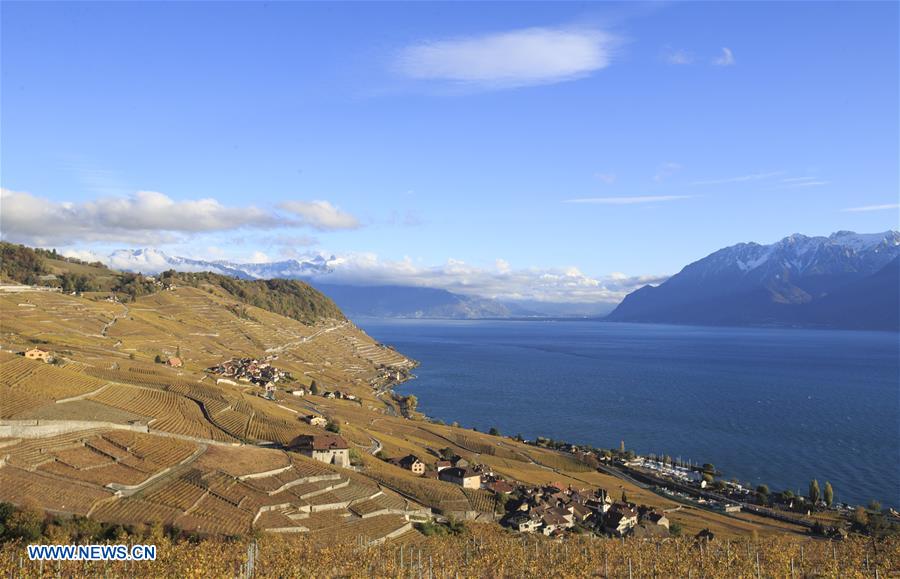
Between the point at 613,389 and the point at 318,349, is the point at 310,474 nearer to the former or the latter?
the point at 613,389

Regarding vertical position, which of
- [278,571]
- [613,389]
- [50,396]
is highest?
[50,396]

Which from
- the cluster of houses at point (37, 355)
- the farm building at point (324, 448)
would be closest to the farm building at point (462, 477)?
the farm building at point (324, 448)

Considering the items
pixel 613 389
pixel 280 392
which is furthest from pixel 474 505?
pixel 613 389

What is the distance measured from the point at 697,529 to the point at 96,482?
2076 inches

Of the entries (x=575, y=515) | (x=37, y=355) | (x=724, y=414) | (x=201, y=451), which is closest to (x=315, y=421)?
(x=201, y=451)

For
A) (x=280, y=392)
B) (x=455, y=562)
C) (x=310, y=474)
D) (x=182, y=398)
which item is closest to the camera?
(x=455, y=562)

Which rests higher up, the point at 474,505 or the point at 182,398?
the point at 182,398

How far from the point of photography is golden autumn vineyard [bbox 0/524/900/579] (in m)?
Answer: 28.2

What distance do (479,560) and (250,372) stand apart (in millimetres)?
90905

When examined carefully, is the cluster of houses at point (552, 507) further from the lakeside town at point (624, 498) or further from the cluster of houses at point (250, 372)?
the cluster of houses at point (250, 372)

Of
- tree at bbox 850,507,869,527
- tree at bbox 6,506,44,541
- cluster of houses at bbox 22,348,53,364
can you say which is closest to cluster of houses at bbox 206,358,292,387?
cluster of houses at bbox 22,348,53,364

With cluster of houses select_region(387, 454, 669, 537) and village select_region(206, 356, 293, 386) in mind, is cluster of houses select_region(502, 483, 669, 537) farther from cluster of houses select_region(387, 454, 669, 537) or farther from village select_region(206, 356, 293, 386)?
village select_region(206, 356, 293, 386)

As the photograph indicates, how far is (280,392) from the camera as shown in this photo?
108 m

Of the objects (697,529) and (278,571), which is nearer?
(278,571)
